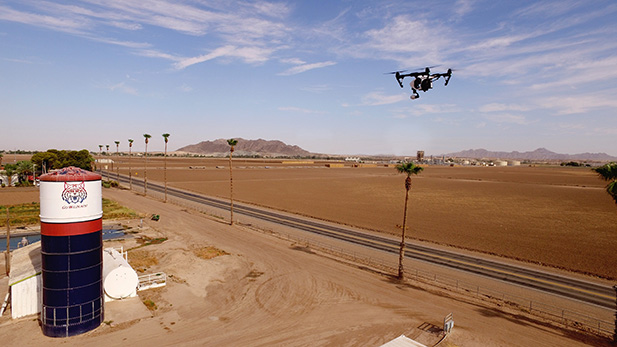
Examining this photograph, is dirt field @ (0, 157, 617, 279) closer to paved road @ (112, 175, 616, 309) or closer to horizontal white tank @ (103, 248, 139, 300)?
paved road @ (112, 175, 616, 309)

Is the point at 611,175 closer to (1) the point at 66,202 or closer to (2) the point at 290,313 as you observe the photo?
(2) the point at 290,313

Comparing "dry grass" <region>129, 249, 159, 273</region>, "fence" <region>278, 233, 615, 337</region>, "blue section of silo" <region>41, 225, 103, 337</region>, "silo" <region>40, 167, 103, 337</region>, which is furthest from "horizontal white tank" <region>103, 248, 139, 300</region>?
"fence" <region>278, 233, 615, 337</region>

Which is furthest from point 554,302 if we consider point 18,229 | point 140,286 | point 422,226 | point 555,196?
point 555,196

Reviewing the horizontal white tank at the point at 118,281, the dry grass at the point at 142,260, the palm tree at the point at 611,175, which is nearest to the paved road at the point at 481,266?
the palm tree at the point at 611,175

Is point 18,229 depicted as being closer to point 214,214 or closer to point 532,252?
point 214,214

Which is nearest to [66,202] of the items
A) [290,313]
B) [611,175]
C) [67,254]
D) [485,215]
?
[67,254]

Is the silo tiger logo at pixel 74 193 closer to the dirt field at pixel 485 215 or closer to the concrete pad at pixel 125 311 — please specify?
the concrete pad at pixel 125 311
